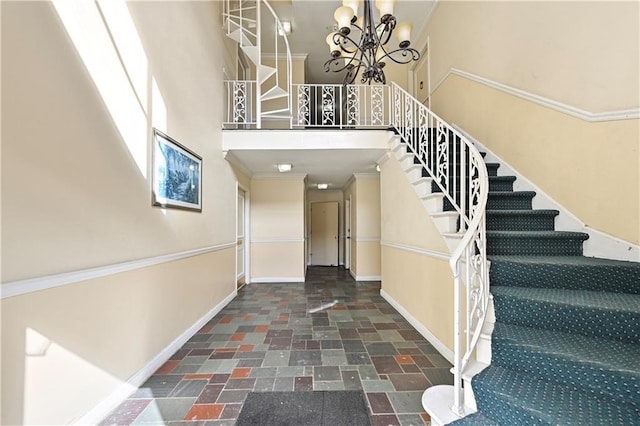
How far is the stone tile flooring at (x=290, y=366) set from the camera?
1.68 metres

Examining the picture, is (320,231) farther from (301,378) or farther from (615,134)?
(615,134)

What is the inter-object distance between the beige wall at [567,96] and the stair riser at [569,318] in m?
0.86

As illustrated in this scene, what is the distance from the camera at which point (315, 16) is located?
458 centimetres

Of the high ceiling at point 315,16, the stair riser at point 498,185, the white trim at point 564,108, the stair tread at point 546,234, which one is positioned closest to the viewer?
the white trim at point 564,108

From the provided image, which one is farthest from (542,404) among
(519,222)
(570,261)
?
(519,222)

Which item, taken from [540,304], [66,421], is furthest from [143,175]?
[540,304]

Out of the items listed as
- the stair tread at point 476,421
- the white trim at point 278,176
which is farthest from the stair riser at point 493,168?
the white trim at point 278,176

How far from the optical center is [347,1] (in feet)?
7.47

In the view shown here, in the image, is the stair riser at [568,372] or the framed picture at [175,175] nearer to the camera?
the stair riser at [568,372]

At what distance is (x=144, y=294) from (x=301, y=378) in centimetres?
134

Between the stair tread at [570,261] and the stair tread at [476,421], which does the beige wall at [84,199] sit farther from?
the stair tread at [570,261]

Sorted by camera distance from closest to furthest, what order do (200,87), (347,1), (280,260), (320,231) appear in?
(347,1)
(200,87)
(280,260)
(320,231)

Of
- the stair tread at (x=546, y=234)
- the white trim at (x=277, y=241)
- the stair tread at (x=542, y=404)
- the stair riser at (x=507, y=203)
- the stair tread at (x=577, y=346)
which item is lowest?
the stair tread at (x=542, y=404)

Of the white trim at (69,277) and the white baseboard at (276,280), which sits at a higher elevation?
the white trim at (69,277)
